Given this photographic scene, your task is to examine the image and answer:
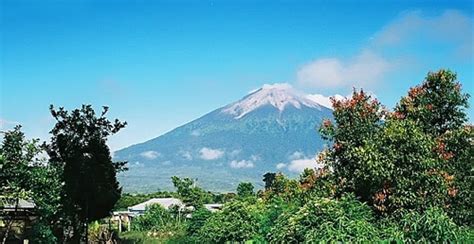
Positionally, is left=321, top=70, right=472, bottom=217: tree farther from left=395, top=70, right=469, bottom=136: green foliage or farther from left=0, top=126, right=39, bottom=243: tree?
left=0, top=126, right=39, bottom=243: tree

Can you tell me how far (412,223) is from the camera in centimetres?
923

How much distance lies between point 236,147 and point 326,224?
6278 inches

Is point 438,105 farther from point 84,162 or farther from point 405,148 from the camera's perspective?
point 84,162

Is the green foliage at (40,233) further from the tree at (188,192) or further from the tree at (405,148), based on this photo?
the tree at (188,192)

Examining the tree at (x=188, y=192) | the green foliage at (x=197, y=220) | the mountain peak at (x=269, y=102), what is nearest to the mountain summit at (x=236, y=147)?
the mountain peak at (x=269, y=102)

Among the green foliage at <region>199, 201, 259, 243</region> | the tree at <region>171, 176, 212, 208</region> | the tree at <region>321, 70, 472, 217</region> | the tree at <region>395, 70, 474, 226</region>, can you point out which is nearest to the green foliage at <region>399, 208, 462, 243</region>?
the tree at <region>321, 70, 472, 217</region>

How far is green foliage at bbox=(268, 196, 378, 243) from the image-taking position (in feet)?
28.9

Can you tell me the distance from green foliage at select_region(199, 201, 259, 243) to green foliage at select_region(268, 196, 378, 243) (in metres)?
2.50

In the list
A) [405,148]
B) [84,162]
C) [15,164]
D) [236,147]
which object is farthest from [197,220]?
[236,147]

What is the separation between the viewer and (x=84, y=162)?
15.0m

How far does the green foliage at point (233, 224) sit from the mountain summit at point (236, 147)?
128130 mm

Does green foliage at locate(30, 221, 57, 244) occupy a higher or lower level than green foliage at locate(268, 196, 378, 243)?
higher

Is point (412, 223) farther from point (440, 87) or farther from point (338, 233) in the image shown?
point (440, 87)

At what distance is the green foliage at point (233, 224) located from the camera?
12.8 m
